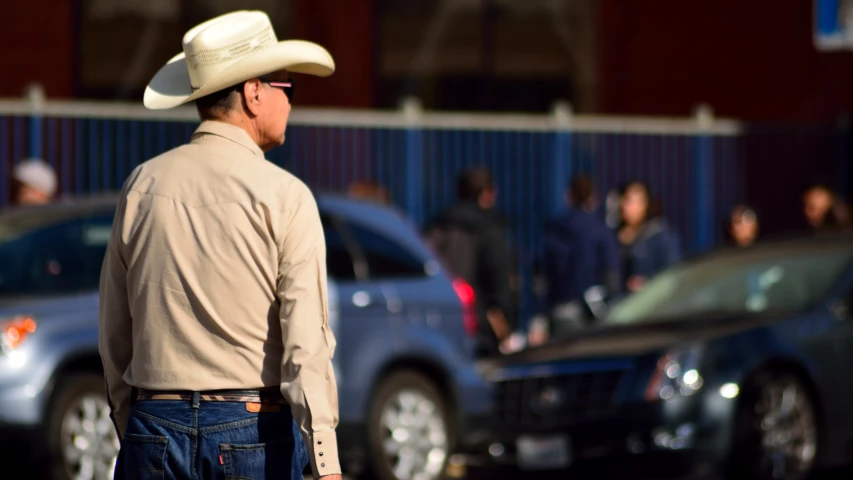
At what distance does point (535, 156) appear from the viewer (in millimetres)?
14305

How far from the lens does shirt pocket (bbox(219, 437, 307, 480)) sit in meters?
3.74

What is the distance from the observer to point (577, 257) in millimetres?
12422

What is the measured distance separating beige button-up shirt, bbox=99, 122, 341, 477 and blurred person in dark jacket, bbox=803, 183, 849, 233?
9239 millimetres

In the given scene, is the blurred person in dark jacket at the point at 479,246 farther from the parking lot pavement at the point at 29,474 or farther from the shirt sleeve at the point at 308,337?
the shirt sleeve at the point at 308,337

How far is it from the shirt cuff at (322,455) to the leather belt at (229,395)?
0.17 metres

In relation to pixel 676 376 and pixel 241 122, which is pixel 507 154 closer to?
pixel 676 376

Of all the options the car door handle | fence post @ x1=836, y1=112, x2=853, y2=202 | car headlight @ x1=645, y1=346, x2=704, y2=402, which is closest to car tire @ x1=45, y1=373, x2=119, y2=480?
the car door handle

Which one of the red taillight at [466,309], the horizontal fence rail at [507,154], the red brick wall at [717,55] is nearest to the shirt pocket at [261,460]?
the red taillight at [466,309]

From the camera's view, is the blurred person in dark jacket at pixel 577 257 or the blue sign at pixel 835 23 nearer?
the blue sign at pixel 835 23

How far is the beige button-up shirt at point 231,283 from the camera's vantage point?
147 inches

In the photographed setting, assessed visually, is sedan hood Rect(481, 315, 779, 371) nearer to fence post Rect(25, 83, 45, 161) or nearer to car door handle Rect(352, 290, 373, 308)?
car door handle Rect(352, 290, 373, 308)

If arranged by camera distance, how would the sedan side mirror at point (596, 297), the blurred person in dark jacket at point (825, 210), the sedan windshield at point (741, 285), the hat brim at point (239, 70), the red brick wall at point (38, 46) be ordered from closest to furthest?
the hat brim at point (239, 70) → the sedan windshield at point (741, 285) → the sedan side mirror at point (596, 297) → the blurred person in dark jacket at point (825, 210) → the red brick wall at point (38, 46)

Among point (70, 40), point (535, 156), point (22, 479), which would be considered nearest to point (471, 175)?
point (535, 156)

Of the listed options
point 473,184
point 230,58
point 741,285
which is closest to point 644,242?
point 473,184
